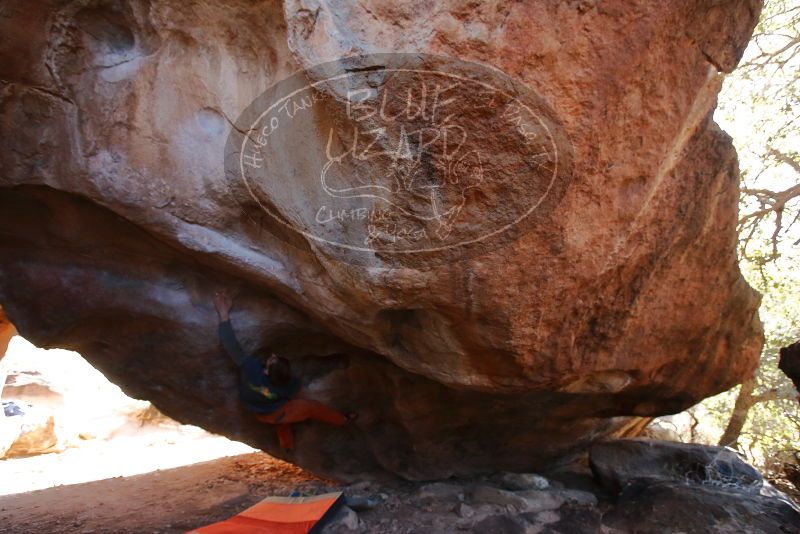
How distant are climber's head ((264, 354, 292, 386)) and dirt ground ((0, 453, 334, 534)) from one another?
910 millimetres

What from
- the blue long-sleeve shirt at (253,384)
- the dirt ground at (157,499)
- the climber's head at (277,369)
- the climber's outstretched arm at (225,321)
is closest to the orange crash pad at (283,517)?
the dirt ground at (157,499)

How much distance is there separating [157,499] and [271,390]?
55.3 inches

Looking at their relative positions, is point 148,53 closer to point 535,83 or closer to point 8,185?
point 8,185

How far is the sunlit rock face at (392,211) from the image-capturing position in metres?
2.02

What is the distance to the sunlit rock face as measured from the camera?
2016 millimetres

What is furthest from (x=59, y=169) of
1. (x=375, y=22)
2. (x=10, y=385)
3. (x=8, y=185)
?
(x=10, y=385)

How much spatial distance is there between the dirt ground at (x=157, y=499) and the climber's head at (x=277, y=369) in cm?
91

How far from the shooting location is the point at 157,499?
4.18 metres

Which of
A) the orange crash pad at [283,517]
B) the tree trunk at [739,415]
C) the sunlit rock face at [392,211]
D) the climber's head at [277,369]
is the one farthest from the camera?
the tree trunk at [739,415]

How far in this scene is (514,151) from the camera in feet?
6.70

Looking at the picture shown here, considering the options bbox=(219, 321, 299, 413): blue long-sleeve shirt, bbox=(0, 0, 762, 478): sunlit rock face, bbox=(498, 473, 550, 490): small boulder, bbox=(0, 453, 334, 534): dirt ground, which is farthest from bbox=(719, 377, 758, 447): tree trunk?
bbox=(219, 321, 299, 413): blue long-sleeve shirt

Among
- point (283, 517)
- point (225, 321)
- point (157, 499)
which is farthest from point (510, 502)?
point (157, 499)

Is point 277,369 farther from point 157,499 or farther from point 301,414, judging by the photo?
point 157,499

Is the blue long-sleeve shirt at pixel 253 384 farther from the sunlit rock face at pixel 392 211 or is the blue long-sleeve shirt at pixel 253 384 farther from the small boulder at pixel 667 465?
the small boulder at pixel 667 465
